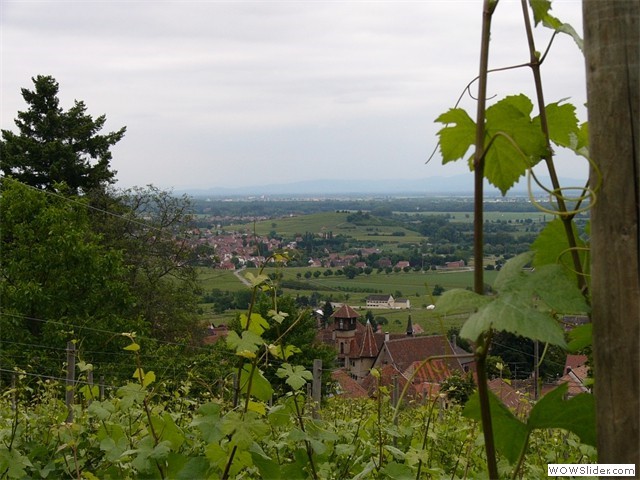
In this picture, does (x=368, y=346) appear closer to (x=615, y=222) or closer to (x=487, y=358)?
(x=487, y=358)

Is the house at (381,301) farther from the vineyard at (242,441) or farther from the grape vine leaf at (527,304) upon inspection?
the grape vine leaf at (527,304)

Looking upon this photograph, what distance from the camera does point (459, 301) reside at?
75cm

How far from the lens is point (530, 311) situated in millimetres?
705

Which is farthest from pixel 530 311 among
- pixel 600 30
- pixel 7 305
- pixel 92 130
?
pixel 92 130

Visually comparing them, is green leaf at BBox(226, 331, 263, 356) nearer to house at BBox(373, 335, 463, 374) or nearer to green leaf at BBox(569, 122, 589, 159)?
green leaf at BBox(569, 122, 589, 159)

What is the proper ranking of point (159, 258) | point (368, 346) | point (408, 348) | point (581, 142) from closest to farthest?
point (581, 142) → point (159, 258) → point (408, 348) → point (368, 346)

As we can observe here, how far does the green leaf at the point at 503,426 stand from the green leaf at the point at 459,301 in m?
0.22

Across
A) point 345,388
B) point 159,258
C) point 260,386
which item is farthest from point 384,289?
point 260,386

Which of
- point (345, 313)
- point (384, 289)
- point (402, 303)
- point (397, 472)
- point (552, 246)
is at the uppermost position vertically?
point (552, 246)

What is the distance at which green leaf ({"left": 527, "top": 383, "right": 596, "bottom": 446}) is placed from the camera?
2.81 feet

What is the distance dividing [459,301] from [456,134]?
0.32 metres

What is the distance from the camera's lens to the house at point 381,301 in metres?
56.2

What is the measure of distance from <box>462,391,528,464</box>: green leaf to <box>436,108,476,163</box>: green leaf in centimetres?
34

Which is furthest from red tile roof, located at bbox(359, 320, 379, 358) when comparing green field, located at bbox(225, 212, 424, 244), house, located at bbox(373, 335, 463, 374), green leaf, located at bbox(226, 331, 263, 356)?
green leaf, located at bbox(226, 331, 263, 356)
